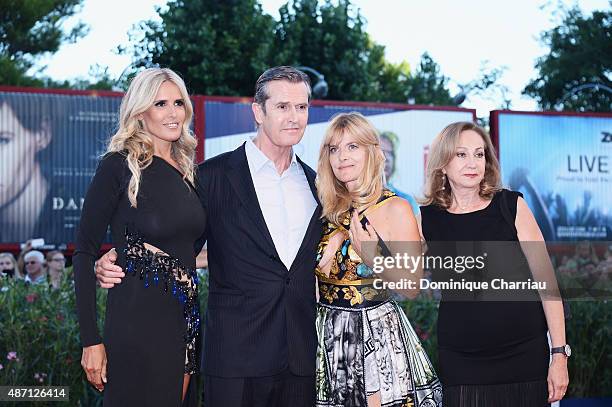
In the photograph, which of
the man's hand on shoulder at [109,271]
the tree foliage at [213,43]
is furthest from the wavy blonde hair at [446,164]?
the tree foliage at [213,43]

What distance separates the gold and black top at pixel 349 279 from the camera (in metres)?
4.15

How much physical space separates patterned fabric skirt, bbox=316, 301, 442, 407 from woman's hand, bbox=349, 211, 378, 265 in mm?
291

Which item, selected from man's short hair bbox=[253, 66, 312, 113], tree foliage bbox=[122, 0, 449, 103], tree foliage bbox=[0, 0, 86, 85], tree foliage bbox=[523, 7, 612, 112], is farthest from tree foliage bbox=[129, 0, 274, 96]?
man's short hair bbox=[253, 66, 312, 113]

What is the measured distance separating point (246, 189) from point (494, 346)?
1.69 meters

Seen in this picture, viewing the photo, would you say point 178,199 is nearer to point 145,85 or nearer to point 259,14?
point 145,85

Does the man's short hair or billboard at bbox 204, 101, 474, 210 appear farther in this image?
billboard at bbox 204, 101, 474, 210

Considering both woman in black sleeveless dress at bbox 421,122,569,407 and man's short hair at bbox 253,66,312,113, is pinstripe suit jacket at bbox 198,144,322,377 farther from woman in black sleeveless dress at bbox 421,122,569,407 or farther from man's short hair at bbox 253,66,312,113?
woman in black sleeveless dress at bbox 421,122,569,407

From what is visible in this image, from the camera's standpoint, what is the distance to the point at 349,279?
4.17m

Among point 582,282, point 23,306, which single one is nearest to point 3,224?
point 23,306

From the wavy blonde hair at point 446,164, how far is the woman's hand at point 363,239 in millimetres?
472

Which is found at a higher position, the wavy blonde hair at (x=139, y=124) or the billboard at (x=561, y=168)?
the billboard at (x=561, y=168)

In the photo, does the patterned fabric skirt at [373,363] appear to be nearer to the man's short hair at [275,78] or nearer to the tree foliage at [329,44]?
the man's short hair at [275,78]

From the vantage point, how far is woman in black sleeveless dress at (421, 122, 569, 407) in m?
4.01

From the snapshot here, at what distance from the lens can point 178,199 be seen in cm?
415
